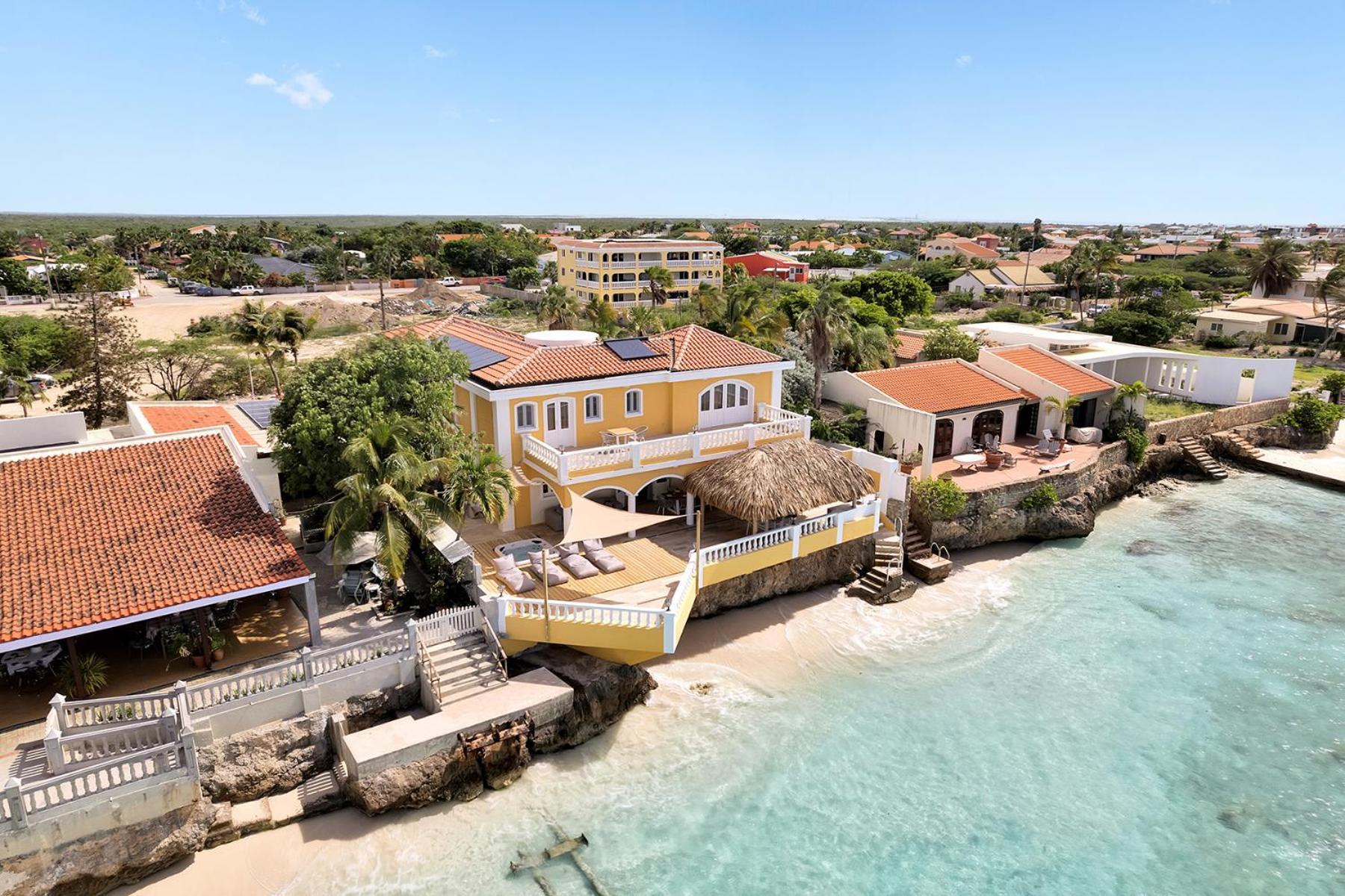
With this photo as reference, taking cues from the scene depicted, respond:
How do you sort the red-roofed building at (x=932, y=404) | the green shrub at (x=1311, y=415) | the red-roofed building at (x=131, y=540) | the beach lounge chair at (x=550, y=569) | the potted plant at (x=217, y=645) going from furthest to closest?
the green shrub at (x=1311, y=415) < the red-roofed building at (x=932, y=404) < the beach lounge chair at (x=550, y=569) < the potted plant at (x=217, y=645) < the red-roofed building at (x=131, y=540)

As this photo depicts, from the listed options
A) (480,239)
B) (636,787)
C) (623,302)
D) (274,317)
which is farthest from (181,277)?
(636,787)

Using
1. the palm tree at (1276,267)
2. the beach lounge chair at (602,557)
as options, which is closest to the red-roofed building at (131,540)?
the beach lounge chair at (602,557)

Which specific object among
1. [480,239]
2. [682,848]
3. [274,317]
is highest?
[480,239]

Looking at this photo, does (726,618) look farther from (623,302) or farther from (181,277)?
(181,277)

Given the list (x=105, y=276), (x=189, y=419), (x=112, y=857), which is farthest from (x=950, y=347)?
(x=105, y=276)

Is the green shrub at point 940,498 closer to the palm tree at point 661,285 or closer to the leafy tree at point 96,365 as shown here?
the leafy tree at point 96,365

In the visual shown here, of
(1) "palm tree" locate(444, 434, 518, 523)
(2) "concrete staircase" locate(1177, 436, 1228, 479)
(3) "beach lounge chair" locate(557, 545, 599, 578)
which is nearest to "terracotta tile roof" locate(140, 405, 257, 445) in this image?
(1) "palm tree" locate(444, 434, 518, 523)
